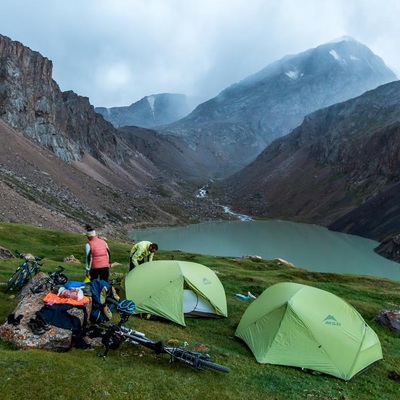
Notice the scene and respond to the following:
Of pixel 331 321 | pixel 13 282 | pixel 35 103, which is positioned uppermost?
pixel 35 103

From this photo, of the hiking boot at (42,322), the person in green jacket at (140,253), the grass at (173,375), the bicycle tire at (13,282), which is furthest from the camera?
the person in green jacket at (140,253)

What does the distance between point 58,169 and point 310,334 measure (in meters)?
115

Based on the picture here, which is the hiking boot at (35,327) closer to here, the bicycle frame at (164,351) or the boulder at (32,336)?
the boulder at (32,336)

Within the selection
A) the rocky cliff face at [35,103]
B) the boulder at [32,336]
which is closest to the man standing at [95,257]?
the boulder at [32,336]

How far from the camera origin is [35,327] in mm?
11586

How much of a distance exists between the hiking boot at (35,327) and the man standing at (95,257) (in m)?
4.39

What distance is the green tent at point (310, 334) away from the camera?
1434cm

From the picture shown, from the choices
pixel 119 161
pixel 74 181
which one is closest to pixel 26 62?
pixel 74 181

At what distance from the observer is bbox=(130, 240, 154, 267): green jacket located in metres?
20.2

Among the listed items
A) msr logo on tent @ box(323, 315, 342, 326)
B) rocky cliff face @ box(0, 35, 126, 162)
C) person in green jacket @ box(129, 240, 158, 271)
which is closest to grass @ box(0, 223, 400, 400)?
msr logo on tent @ box(323, 315, 342, 326)

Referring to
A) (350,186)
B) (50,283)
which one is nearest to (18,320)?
(50,283)

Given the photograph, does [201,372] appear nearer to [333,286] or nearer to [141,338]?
[141,338]

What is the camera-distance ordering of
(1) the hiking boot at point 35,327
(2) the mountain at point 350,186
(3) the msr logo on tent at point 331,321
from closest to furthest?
(1) the hiking boot at point 35,327 < (3) the msr logo on tent at point 331,321 < (2) the mountain at point 350,186

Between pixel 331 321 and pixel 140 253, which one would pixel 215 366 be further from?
pixel 140 253
